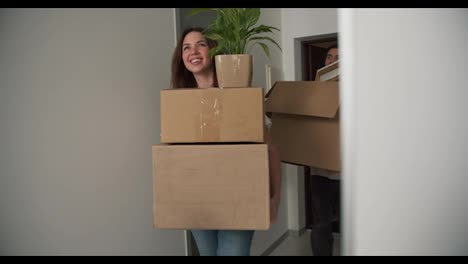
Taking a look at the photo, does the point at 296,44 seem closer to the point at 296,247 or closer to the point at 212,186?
the point at 296,247

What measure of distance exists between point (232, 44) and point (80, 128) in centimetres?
65

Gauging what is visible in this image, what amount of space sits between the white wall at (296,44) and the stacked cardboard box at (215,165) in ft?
5.08

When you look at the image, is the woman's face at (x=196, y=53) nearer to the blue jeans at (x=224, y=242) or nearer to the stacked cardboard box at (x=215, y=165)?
the stacked cardboard box at (x=215, y=165)

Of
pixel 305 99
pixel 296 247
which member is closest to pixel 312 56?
pixel 305 99

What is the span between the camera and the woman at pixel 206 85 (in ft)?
4.21

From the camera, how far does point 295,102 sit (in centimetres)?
158

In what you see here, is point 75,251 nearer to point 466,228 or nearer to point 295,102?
point 295,102

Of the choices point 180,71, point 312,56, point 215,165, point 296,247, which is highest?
point 312,56

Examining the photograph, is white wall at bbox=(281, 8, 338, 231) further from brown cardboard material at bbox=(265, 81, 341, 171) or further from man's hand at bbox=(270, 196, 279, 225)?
man's hand at bbox=(270, 196, 279, 225)

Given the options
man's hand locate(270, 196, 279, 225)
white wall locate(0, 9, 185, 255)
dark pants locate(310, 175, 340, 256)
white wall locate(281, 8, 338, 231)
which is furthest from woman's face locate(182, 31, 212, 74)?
white wall locate(281, 8, 338, 231)

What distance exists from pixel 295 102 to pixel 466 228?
0.81 m

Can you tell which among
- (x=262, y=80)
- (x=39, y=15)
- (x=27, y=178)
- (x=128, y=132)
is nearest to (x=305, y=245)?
(x=262, y=80)

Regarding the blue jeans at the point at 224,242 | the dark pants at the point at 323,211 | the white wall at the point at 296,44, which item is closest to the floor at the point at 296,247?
the white wall at the point at 296,44

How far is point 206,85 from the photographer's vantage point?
139 cm
